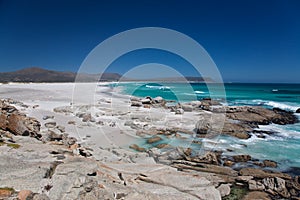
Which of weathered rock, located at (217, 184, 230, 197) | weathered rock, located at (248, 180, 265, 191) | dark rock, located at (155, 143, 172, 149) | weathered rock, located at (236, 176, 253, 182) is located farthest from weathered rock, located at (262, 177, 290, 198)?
dark rock, located at (155, 143, 172, 149)

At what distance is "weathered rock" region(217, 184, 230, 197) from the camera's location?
6941mm

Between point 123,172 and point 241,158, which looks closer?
point 123,172

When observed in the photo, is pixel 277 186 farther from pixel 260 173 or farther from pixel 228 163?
pixel 228 163

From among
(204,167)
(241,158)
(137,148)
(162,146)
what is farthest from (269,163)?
(137,148)

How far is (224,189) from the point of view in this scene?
23.5 feet

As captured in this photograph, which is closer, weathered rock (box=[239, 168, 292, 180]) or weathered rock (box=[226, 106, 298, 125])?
weathered rock (box=[239, 168, 292, 180])

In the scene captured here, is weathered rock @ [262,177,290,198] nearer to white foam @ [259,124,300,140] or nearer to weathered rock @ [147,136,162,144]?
weathered rock @ [147,136,162,144]

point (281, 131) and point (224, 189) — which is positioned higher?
point (224, 189)

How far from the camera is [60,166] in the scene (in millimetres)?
6375

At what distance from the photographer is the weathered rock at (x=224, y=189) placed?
6941 mm

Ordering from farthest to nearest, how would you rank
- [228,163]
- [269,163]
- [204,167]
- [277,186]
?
1. [269,163]
2. [228,163]
3. [204,167]
4. [277,186]

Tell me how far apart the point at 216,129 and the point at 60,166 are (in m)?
12.3

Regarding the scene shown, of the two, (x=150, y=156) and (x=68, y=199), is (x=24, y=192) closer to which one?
(x=68, y=199)

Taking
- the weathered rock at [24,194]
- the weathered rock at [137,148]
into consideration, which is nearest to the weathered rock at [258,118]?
the weathered rock at [137,148]
